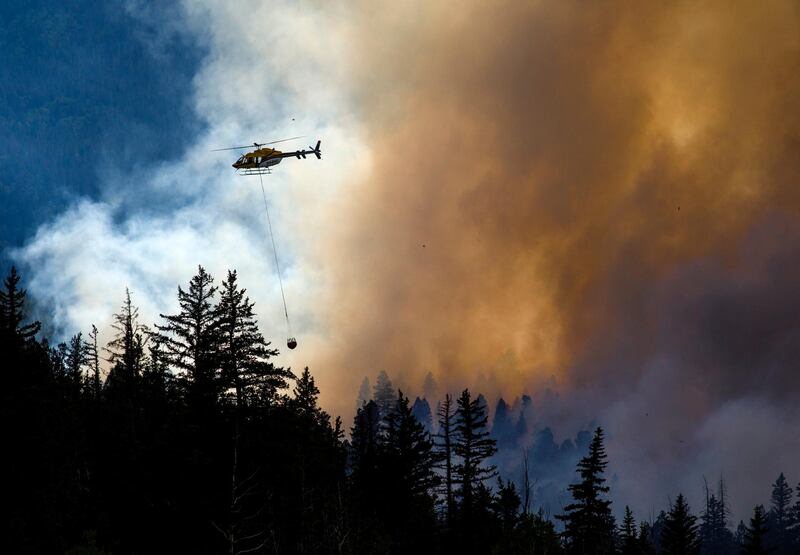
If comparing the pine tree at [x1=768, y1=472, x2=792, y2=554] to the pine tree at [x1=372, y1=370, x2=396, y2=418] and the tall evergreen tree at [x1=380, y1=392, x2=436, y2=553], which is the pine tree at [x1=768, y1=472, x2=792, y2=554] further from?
the tall evergreen tree at [x1=380, y1=392, x2=436, y2=553]

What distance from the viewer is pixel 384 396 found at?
5443 inches

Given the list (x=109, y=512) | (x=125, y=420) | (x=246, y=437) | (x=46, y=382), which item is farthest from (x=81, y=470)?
(x=246, y=437)

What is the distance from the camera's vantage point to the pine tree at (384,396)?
5004 inches

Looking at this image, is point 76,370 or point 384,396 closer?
point 76,370

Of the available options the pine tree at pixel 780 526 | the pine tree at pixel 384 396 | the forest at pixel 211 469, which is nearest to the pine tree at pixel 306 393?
the forest at pixel 211 469

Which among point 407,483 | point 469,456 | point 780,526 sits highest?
point 469,456

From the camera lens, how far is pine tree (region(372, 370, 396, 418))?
127 m

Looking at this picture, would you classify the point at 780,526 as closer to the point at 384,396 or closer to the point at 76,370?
the point at 384,396

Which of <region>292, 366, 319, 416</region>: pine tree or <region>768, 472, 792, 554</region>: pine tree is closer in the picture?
<region>292, 366, 319, 416</region>: pine tree

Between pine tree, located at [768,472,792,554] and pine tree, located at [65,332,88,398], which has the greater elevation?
pine tree, located at [65,332,88,398]

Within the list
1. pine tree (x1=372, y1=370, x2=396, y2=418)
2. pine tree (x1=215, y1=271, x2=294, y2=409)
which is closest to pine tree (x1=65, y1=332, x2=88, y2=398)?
pine tree (x1=215, y1=271, x2=294, y2=409)

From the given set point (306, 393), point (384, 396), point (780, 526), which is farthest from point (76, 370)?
point (780, 526)

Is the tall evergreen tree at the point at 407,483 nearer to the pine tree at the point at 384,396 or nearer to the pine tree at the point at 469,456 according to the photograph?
the pine tree at the point at 469,456

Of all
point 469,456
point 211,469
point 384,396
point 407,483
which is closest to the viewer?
point 211,469
